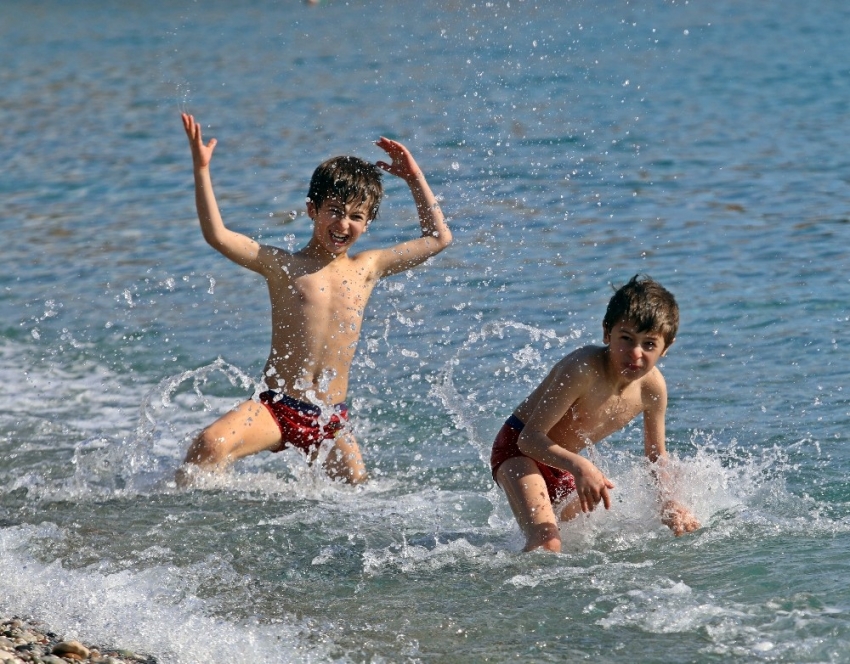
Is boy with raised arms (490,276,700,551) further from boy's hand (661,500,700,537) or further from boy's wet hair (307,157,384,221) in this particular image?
boy's wet hair (307,157,384,221)

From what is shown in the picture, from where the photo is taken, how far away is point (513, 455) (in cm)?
536

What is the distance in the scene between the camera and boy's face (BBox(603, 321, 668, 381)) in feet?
16.3

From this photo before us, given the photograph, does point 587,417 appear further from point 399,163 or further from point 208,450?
point 208,450

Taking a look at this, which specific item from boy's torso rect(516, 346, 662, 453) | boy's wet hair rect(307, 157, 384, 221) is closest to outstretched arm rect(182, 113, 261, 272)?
boy's wet hair rect(307, 157, 384, 221)

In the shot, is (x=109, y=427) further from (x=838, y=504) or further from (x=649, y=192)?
(x=649, y=192)

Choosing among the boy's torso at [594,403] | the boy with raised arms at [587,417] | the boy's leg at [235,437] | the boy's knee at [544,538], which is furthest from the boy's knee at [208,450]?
the boy's knee at [544,538]

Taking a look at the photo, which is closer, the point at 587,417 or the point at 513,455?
the point at 587,417

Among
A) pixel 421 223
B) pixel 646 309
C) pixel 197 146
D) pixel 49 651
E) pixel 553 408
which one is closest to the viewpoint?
pixel 49 651

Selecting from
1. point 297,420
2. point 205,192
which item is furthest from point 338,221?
point 297,420

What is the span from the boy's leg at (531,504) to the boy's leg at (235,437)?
128cm

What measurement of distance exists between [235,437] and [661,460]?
1928 mm

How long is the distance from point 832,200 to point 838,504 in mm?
5773

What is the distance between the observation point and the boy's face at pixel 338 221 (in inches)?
238

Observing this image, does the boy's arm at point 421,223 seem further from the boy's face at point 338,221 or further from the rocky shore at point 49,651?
the rocky shore at point 49,651
